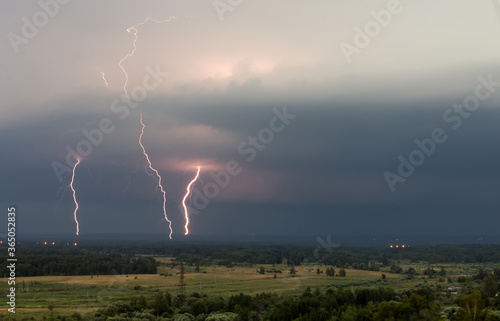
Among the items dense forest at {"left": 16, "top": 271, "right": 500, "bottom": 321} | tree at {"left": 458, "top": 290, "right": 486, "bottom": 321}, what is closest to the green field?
dense forest at {"left": 16, "top": 271, "right": 500, "bottom": 321}

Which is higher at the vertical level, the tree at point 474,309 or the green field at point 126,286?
the tree at point 474,309

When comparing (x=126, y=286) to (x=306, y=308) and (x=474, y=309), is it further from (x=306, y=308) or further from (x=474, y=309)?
(x=474, y=309)

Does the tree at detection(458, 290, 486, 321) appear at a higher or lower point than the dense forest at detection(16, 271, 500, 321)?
higher

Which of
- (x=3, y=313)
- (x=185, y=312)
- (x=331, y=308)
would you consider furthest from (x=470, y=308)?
(x=3, y=313)

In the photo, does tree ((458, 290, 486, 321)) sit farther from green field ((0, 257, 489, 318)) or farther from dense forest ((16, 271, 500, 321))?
green field ((0, 257, 489, 318))

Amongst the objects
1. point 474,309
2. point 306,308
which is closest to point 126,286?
point 306,308

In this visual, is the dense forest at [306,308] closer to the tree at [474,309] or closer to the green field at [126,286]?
the tree at [474,309]

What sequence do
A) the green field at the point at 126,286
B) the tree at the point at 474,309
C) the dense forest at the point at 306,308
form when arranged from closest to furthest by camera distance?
the tree at the point at 474,309 < the dense forest at the point at 306,308 < the green field at the point at 126,286

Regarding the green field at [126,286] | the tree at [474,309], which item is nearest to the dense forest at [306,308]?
the tree at [474,309]

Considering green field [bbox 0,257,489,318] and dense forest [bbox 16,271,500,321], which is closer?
dense forest [bbox 16,271,500,321]

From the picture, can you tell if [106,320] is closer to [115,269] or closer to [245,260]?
[115,269]

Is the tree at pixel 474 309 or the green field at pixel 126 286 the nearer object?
the tree at pixel 474 309
